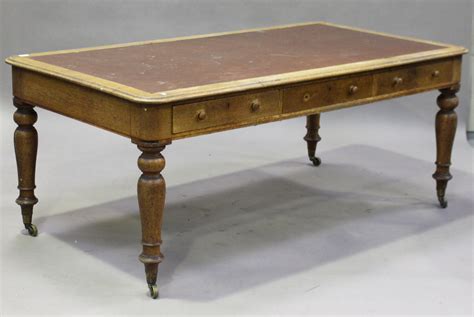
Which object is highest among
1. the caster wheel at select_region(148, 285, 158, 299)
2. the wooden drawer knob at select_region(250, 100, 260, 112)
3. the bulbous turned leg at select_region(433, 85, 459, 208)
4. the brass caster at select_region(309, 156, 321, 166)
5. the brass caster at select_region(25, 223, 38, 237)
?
the wooden drawer knob at select_region(250, 100, 260, 112)

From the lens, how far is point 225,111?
177 inches

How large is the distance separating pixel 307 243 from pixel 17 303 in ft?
4.16

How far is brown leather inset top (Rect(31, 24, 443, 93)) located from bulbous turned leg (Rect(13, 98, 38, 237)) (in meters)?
0.23

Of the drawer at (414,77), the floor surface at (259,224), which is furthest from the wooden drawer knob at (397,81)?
the floor surface at (259,224)

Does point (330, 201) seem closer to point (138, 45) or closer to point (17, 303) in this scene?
point (138, 45)

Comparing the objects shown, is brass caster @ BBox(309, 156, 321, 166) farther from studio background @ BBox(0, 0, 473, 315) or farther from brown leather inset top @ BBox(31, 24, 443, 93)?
brown leather inset top @ BBox(31, 24, 443, 93)

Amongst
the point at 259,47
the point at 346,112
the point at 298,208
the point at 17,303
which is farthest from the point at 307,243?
the point at 346,112

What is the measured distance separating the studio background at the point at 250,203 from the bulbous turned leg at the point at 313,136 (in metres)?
0.09

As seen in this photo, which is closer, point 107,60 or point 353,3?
point 107,60

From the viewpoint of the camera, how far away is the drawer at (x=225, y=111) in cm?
439

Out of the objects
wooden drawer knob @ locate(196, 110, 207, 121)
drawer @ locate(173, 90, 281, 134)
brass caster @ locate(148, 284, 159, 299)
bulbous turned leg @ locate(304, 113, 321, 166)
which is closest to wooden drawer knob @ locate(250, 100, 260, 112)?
drawer @ locate(173, 90, 281, 134)

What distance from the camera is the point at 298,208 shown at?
18.2ft

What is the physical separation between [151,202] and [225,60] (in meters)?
0.82

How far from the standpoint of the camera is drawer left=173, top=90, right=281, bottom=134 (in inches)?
173
